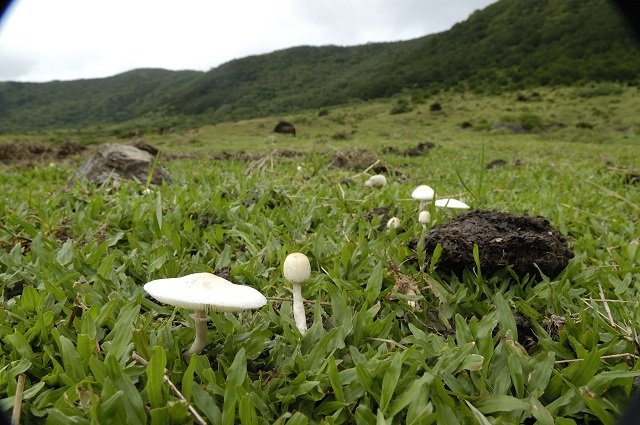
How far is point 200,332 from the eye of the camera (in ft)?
4.86

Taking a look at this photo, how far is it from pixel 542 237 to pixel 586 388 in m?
0.90

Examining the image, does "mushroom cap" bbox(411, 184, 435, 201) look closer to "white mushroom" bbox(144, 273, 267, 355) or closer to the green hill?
"white mushroom" bbox(144, 273, 267, 355)

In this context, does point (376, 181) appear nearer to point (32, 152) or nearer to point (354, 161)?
point (354, 161)

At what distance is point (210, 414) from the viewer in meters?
1.28

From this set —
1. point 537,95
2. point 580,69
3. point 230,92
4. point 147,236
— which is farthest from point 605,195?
point 230,92

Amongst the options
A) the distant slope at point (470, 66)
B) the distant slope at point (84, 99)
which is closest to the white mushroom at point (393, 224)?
the distant slope at point (470, 66)

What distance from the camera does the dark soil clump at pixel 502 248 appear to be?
216 centimetres

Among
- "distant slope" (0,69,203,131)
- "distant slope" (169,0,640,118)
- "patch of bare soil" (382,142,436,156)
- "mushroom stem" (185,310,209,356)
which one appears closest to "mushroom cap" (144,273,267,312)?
"mushroom stem" (185,310,209,356)

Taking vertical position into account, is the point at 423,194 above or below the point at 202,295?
below

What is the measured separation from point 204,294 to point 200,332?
236 millimetres

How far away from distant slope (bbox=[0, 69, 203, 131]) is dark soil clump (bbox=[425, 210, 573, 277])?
268 feet

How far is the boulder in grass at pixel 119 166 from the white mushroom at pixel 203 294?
368 centimetres

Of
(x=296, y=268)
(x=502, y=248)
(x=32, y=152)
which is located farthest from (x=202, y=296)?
(x=32, y=152)

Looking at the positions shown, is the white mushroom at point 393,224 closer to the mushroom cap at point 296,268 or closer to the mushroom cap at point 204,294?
the mushroom cap at point 296,268
